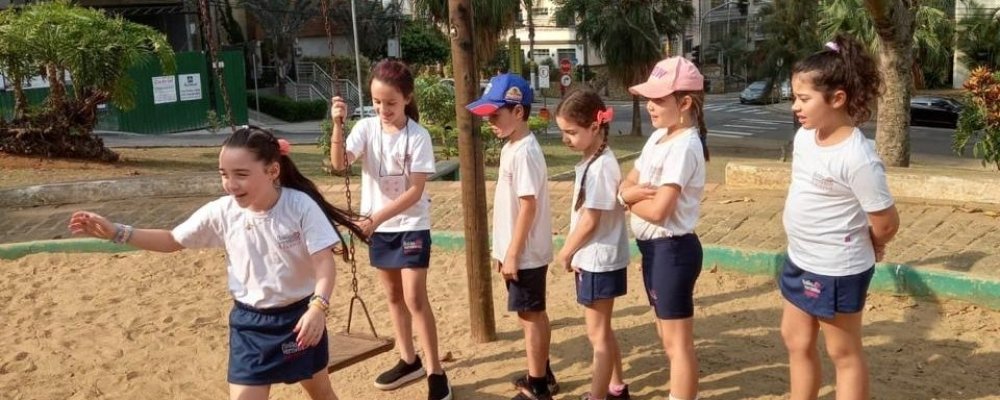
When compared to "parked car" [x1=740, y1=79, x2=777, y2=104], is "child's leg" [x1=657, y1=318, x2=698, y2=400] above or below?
above

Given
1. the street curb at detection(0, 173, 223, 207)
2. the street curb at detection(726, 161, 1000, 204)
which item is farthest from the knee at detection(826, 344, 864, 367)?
the street curb at detection(0, 173, 223, 207)

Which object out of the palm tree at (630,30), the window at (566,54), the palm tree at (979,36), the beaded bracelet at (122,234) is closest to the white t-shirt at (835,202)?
the beaded bracelet at (122,234)

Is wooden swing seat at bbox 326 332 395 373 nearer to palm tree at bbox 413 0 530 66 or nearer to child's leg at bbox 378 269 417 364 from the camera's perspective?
child's leg at bbox 378 269 417 364

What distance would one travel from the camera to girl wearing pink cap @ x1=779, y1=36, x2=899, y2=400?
295 cm

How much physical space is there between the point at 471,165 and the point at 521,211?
1.05 m

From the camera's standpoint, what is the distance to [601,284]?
362 cm

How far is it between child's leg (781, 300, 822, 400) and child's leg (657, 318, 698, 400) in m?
0.36

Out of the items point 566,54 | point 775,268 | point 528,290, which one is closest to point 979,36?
point 566,54

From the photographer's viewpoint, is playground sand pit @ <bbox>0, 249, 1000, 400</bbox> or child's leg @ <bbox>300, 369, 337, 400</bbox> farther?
playground sand pit @ <bbox>0, 249, 1000, 400</bbox>

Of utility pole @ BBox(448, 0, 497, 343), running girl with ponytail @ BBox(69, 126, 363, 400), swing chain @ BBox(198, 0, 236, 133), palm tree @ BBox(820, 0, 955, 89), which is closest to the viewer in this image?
running girl with ponytail @ BBox(69, 126, 363, 400)

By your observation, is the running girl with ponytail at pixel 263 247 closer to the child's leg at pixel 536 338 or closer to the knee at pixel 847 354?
the child's leg at pixel 536 338

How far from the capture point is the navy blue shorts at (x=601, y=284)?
3613 mm

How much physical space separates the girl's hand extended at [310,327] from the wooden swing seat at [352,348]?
79 cm

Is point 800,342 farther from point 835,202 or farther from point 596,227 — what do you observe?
point 596,227
